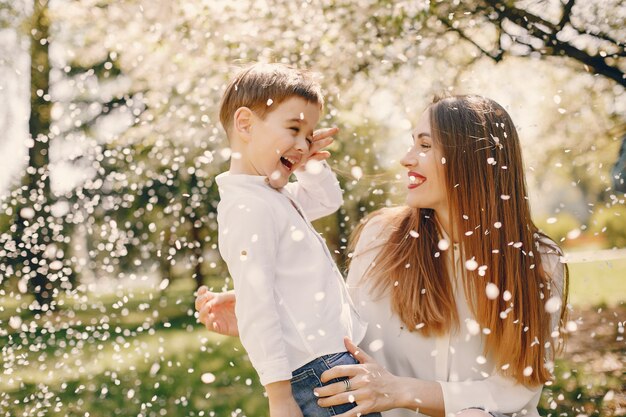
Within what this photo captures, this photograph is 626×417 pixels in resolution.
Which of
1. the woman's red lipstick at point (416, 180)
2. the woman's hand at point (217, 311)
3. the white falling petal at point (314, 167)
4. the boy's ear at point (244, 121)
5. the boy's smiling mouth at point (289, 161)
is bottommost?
the woman's hand at point (217, 311)

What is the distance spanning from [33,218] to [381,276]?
10.7 m

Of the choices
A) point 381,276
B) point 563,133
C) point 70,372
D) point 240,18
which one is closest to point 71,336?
point 70,372

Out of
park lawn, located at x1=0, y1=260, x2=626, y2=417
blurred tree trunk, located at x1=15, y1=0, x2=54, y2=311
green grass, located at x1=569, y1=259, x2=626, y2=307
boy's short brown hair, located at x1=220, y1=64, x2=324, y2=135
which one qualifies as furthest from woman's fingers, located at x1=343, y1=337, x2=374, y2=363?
blurred tree trunk, located at x1=15, y1=0, x2=54, y2=311

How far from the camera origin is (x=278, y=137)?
7.80 feet

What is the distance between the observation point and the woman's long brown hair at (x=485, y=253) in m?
2.61

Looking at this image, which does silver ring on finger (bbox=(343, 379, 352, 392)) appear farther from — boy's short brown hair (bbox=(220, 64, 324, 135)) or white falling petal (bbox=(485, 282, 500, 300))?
boy's short brown hair (bbox=(220, 64, 324, 135))

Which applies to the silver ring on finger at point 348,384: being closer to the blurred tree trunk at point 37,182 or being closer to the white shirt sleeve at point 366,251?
the white shirt sleeve at point 366,251

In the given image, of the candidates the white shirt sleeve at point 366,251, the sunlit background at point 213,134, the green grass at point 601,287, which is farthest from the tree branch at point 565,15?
the green grass at point 601,287

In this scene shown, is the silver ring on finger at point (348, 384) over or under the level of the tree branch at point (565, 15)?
under

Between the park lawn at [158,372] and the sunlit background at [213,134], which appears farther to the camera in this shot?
the sunlit background at [213,134]

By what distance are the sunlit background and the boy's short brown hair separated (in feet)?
2.63

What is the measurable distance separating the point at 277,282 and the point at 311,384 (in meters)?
0.31

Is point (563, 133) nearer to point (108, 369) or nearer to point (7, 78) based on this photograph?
point (108, 369)

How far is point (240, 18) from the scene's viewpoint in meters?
7.45
